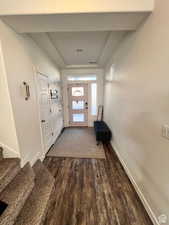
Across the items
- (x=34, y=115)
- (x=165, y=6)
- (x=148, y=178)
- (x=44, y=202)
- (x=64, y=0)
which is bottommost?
(x=44, y=202)

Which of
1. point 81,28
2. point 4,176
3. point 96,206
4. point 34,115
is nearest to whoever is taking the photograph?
point 4,176

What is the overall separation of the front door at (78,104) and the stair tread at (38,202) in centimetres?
338

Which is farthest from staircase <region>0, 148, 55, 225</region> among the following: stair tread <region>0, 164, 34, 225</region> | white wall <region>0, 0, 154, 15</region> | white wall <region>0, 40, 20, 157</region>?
white wall <region>0, 0, 154, 15</region>

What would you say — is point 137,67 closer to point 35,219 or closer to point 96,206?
point 96,206

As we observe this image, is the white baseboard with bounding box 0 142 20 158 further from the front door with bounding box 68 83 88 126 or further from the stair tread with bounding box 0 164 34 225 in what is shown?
the front door with bounding box 68 83 88 126

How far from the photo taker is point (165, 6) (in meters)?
1.13

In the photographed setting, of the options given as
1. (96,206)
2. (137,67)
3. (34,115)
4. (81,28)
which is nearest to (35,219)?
(96,206)

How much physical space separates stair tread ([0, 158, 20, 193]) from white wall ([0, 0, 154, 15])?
2.04 m

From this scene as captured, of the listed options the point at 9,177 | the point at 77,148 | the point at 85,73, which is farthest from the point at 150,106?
the point at 85,73

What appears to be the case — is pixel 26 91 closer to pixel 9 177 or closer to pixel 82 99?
pixel 9 177

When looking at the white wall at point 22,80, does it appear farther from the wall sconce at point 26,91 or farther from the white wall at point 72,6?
the white wall at point 72,6

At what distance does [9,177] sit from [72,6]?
2.31 metres

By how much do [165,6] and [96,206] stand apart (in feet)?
8.32

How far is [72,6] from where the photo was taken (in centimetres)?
134
